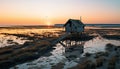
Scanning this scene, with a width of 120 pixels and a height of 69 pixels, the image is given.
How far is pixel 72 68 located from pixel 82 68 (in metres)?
1.20

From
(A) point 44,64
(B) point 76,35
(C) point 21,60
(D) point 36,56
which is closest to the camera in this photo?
(A) point 44,64

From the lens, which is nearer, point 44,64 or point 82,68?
point 82,68

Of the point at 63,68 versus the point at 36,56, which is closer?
the point at 63,68

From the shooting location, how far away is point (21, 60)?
76.6ft

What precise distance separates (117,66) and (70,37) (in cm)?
3175

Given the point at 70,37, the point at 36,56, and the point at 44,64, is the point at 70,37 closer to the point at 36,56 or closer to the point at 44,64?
the point at 36,56

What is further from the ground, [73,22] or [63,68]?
[73,22]

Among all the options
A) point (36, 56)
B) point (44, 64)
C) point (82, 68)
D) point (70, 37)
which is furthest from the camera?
point (70, 37)

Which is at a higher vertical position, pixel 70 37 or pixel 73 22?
pixel 73 22

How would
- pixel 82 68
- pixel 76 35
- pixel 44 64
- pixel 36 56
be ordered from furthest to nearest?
pixel 76 35, pixel 36 56, pixel 44 64, pixel 82 68

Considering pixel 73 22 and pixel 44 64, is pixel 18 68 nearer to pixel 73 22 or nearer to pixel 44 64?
pixel 44 64

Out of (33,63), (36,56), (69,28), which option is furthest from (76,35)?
(33,63)

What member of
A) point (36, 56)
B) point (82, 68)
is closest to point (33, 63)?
point (36, 56)

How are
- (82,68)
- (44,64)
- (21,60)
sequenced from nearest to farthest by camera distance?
(82,68) → (44,64) → (21,60)
